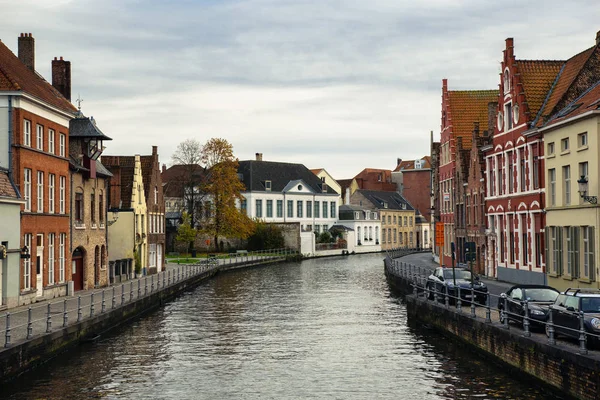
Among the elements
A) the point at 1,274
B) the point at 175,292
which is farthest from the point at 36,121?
the point at 175,292

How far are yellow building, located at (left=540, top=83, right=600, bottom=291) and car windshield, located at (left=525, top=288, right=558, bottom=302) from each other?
331 inches

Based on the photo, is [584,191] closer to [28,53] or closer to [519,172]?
[519,172]

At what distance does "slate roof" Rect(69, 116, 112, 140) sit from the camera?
145 feet

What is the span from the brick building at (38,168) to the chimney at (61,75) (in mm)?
5532

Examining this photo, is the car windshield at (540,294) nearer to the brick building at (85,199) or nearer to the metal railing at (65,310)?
the metal railing at (65,310)

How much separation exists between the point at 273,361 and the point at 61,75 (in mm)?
30827

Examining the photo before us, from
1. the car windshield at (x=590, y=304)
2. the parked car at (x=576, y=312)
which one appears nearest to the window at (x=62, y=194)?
the parked car at (x=576, y=312)

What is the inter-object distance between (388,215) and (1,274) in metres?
98.6

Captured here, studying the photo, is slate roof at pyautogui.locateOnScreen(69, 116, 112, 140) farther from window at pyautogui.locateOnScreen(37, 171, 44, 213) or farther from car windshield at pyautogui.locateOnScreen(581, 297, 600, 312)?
car windshield at pyautogui.locateOnScreen(581, 297, 600, 312)

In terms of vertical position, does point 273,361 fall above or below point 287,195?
below

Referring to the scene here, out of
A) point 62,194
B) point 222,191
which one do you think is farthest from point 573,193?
point 222,191

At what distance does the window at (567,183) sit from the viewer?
121ft

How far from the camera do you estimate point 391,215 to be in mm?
128375

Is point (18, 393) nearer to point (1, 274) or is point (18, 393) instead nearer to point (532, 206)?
point (1, 274)
